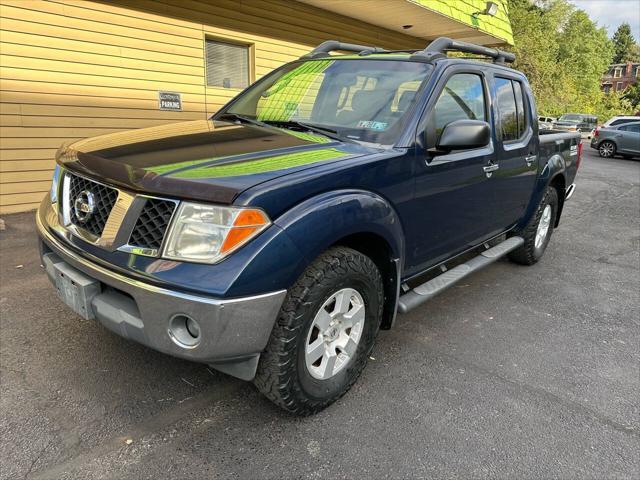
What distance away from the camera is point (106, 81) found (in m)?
6.73

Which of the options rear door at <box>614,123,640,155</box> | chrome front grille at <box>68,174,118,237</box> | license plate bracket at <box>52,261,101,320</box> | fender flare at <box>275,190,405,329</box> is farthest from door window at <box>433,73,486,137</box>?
rear door at <box>614,123,640,155</box>

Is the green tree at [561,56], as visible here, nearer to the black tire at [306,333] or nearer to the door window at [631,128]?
the door window at [631,128]

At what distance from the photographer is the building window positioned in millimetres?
8023

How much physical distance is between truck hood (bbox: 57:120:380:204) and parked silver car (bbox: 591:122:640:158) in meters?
20.0

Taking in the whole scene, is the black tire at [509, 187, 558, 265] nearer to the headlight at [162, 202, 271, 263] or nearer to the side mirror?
the side mirror

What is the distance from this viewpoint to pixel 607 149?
1953 cm

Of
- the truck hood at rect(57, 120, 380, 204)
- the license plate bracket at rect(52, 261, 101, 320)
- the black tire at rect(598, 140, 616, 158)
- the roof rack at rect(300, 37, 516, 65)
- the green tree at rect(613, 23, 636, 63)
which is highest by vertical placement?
the green tree at rect(613, 23, 636, 63)

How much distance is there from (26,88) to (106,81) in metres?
1.03

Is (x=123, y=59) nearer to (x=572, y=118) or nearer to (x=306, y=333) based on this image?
(x=306, y=333)

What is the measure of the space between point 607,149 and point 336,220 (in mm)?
21071

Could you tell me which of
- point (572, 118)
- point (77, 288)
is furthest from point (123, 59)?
point (572, 118)

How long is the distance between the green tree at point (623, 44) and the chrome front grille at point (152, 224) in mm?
105192

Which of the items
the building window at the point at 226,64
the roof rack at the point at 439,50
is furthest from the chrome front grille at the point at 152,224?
the building window at the point at 226,64

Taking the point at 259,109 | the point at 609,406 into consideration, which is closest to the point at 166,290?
the point at 259,109
